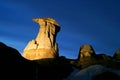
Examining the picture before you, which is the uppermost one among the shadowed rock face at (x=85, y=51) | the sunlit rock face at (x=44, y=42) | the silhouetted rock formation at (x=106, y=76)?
the sunlit rock face at (x=44, y=42)

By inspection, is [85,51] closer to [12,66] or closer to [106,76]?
[106,76]

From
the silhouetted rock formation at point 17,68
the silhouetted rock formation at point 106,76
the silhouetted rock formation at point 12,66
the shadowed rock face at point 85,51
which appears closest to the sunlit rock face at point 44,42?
the shadowed rock face at point 85,51

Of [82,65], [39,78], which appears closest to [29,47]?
[82,65]

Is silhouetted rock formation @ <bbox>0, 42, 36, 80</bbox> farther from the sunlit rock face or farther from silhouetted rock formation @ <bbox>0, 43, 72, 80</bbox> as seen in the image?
the sunlit rock face

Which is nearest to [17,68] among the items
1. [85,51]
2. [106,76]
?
[106,76]

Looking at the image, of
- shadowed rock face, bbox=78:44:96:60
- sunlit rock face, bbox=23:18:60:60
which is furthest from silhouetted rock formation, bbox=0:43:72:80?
sunlit rock face, bbox=23:18:60:60

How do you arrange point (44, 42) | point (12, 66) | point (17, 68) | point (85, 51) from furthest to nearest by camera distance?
point (44, 42) < point (85, 51) < point (17, 68) < point (12, 66)

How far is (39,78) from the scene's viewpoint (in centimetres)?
4231

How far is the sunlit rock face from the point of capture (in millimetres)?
90000

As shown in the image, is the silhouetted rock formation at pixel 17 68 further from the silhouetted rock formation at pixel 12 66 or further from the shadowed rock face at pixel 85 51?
the shadowed rock face at pixel 85 51

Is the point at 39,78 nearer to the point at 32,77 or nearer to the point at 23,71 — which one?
the point at 32,77

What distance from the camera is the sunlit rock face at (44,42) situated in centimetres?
9000

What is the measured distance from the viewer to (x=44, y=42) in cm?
9338

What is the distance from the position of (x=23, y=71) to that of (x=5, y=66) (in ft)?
12.5
